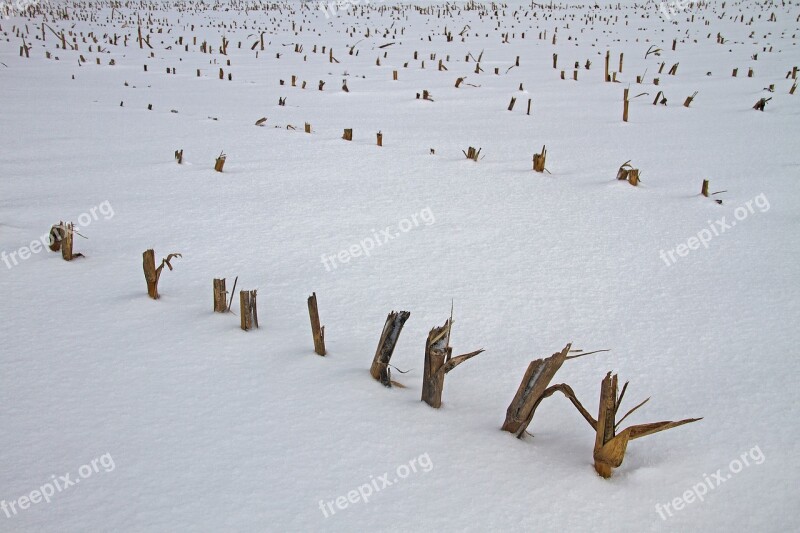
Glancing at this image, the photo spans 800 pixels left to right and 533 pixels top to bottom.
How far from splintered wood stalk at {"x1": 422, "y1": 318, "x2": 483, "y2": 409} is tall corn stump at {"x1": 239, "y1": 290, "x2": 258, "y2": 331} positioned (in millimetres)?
612

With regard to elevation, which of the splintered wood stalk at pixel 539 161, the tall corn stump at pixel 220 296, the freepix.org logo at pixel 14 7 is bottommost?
the tall corn stump at pixel 220 296

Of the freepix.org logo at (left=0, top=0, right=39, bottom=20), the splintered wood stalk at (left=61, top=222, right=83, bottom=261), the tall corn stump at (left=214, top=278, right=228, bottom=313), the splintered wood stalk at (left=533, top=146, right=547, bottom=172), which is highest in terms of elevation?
the freepix.org logo at (left=0, top=0, right=39, bottom=20)

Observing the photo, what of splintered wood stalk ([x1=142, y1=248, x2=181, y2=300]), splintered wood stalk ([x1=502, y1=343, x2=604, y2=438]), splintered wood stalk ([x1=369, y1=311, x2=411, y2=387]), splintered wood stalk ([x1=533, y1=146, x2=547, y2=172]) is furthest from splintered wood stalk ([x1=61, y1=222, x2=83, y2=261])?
splintered wood stalk ([x1=533, y1=146, x2=547, y2=172])

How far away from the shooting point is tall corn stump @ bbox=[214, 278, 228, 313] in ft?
5.93

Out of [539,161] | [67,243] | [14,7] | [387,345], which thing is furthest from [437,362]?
[14,7]

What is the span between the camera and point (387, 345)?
4.85ft

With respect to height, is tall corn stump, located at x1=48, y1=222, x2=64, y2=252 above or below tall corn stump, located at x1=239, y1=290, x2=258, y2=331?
above

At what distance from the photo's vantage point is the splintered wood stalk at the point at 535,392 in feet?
4.16

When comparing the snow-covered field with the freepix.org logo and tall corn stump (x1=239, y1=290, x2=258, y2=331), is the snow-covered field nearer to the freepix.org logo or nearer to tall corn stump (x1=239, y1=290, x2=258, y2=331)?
tall corn stump (x1=239, y1=290, x2=258, y2=331)

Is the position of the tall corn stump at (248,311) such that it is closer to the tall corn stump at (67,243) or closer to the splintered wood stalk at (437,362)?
the splintered wood stalk at (437,362)

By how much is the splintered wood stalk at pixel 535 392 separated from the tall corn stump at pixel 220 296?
99 centimetres

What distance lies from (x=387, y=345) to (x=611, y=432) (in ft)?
1.89

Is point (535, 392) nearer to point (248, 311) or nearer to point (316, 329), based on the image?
point (316, 329)

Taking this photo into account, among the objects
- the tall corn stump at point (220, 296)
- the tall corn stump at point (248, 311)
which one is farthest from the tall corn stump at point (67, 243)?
the tall corn stump at point (248, 311)
